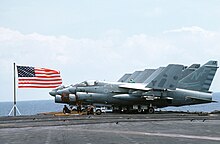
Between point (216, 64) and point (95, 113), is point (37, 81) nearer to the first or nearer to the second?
point (95, 113)

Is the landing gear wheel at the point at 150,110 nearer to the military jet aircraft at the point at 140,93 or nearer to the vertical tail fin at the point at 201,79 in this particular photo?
the military jet aircraft at the point at 140,93

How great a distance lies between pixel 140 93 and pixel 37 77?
44.0 feet

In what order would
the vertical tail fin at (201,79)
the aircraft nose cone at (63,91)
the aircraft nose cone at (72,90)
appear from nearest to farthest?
the aircraft nose cone at (72,90) < the aircraft nose cone at (63,91) < the vertical tail fin at (201,79)

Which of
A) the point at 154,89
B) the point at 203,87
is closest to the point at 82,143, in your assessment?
the point at 154,89

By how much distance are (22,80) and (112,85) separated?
12.0 m

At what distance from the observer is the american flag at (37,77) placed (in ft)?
177

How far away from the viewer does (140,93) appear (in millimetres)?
56312

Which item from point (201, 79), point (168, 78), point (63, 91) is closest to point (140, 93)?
point (168, 78)

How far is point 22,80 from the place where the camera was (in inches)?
2115

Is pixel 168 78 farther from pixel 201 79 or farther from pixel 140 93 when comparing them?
pixel 201 79

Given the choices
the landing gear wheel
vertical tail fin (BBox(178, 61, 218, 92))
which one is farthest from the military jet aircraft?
vertical tail fin (BBox(178, 61, 218, 92))

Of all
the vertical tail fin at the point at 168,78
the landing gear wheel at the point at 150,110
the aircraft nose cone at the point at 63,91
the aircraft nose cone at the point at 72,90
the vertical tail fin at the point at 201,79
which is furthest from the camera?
the vertical tail fin at the point at 201,79

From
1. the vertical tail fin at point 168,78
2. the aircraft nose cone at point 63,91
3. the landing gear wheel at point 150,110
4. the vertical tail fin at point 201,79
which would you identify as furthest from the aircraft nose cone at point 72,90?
the vertical tail fin at point 201,79

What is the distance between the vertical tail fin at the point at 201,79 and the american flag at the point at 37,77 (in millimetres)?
17780
